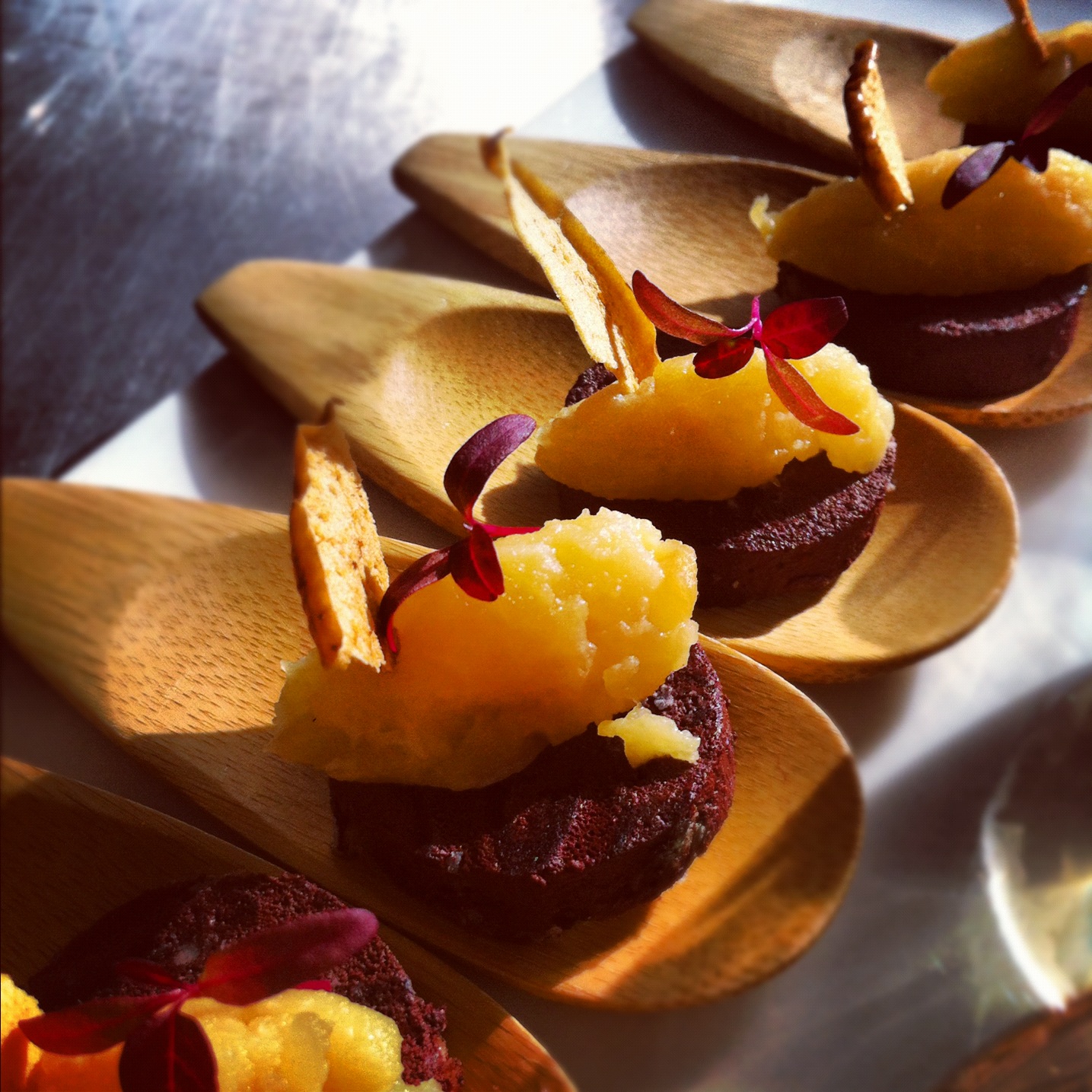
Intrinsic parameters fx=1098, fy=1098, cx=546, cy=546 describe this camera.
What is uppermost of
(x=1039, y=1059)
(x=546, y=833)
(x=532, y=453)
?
(x=532, y=453)

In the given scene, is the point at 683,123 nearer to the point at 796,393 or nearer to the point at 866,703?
the point at 796,393

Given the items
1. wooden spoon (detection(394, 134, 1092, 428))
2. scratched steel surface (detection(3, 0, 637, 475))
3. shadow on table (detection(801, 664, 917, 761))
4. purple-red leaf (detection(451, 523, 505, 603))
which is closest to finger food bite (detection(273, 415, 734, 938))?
purple-red leaf (detection(451, 523, 505, 603))

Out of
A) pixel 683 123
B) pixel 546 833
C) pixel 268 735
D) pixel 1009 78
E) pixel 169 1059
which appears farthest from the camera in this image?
pixel 683 123

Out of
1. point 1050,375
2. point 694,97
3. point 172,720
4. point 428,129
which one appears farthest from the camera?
point 428,129

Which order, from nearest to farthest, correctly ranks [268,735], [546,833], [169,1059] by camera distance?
1. [169,1059]
2. [546,833]
3. [268,735]

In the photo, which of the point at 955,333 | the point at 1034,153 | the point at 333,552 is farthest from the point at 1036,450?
the point at 333,552

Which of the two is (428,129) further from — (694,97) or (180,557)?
(180,557)

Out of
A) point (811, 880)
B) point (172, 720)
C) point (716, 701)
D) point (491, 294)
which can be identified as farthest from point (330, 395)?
point (811, 880)
